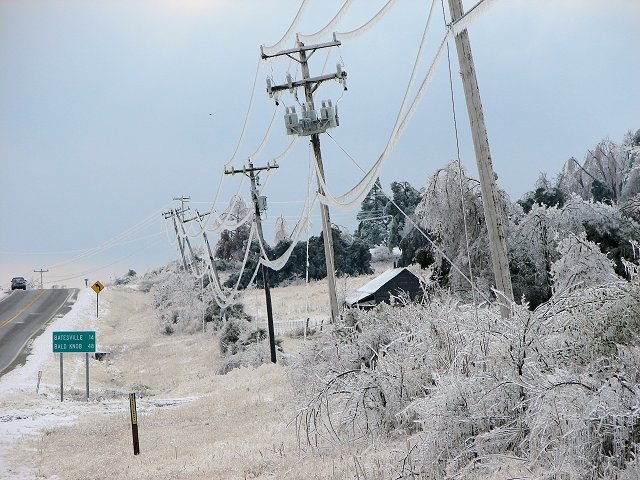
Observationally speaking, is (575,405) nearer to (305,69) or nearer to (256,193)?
(305,69)

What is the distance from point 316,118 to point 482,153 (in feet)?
38.8

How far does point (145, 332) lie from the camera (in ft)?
193

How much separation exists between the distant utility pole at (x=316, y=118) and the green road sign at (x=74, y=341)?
895 centimetres

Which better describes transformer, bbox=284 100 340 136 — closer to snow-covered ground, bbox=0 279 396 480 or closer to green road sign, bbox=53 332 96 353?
snow-covered ground, bbox=0 279 396 480

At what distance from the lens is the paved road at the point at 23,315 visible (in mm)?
41031

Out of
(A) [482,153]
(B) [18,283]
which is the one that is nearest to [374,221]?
(B) [18,283]

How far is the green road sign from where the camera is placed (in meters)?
27.5

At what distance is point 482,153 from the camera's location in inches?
496

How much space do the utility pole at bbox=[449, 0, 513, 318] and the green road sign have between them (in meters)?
18.3

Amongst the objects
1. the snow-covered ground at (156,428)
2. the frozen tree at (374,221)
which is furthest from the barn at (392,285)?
the frozen tree at (374,221)

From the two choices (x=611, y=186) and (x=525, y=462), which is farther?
(x=611, y=186)

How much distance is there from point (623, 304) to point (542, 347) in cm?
101

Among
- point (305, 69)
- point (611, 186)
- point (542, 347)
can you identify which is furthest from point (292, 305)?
point (542, 347)

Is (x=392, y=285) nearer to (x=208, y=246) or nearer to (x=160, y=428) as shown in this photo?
(x=208, y=246)
